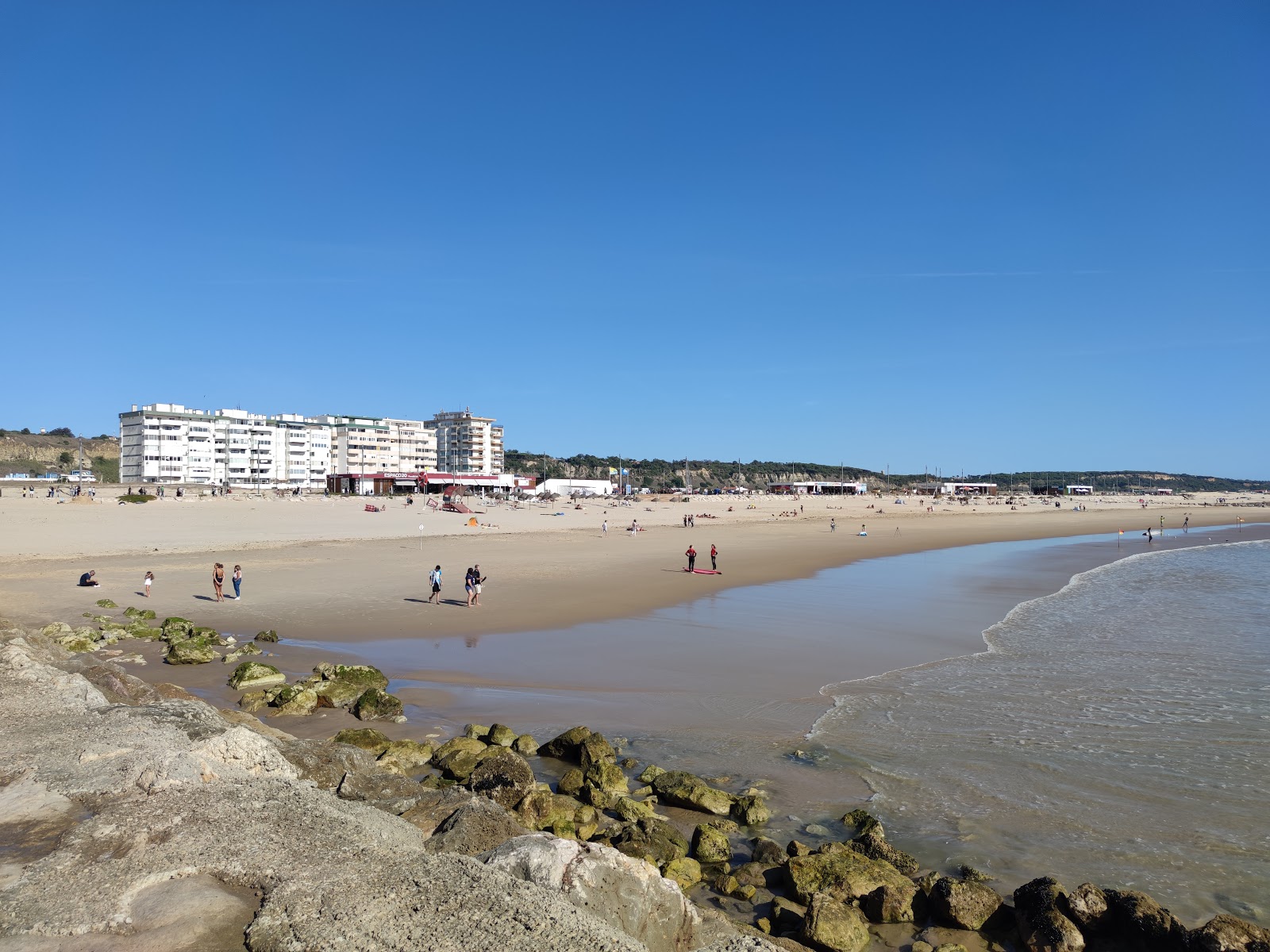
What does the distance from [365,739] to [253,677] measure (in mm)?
4309

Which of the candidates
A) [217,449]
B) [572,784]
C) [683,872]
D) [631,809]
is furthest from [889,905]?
[217,449]

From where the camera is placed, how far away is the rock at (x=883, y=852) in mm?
6910

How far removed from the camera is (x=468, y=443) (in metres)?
163

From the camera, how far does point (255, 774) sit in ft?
22.6

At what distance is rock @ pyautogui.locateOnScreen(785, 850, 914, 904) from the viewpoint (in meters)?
6.36

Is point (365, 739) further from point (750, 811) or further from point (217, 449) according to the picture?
point (217, 449)

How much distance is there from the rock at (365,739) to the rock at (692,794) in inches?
132

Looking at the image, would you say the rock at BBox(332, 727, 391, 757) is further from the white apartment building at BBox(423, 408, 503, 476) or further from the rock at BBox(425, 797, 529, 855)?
the white apartment building at BBox(423, 408, 503, 476)

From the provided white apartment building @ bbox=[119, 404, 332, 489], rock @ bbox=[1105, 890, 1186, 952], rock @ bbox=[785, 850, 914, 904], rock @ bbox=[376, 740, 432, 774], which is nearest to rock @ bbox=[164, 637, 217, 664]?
rock @ bbox=[376, 740, 432, 774]

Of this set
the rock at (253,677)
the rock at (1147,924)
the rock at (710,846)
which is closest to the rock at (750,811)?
the rock at (710,846)

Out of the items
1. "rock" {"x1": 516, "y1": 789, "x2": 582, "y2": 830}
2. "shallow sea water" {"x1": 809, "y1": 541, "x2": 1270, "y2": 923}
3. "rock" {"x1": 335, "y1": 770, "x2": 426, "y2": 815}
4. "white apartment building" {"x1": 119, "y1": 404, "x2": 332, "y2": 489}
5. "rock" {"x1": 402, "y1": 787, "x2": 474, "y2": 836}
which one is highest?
"white apartment building" {"x1": 119, "y1": 404, "x2": 332, "y2": 489}

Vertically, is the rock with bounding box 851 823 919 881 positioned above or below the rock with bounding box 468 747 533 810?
below

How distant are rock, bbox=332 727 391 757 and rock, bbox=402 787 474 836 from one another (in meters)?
2.44

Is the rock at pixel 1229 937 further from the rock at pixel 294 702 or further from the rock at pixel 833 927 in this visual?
the rock at pixel 294 702
